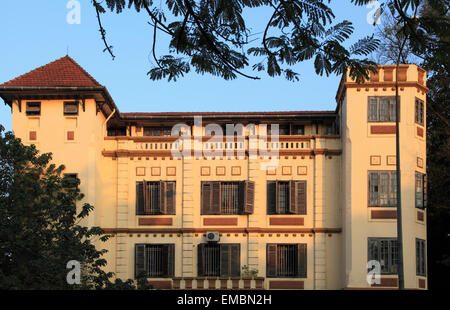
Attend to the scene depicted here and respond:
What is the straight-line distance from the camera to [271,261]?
35.2m

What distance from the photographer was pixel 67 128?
35406mm

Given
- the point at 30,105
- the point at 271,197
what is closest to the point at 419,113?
the point at 271,197

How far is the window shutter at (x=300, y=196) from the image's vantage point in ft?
117

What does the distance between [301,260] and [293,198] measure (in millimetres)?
2781

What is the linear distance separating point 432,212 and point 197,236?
11.6 meters

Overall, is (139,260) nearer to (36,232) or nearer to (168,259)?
(168,259)

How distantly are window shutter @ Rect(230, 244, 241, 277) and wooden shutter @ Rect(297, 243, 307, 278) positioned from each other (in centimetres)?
265

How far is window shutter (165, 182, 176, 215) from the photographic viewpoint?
36.0m

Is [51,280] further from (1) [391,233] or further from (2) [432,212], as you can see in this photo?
(2) [432,212]

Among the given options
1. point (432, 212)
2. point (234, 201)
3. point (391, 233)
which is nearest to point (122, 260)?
point (234, 201)

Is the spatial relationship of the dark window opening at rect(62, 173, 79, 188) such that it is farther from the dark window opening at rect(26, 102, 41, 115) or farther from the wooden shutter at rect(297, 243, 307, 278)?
→ the wooden shutter at rect(297, 243, 307, 278)

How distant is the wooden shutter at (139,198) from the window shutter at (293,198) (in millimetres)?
6735

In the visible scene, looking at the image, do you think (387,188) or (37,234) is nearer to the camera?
(37,234)
